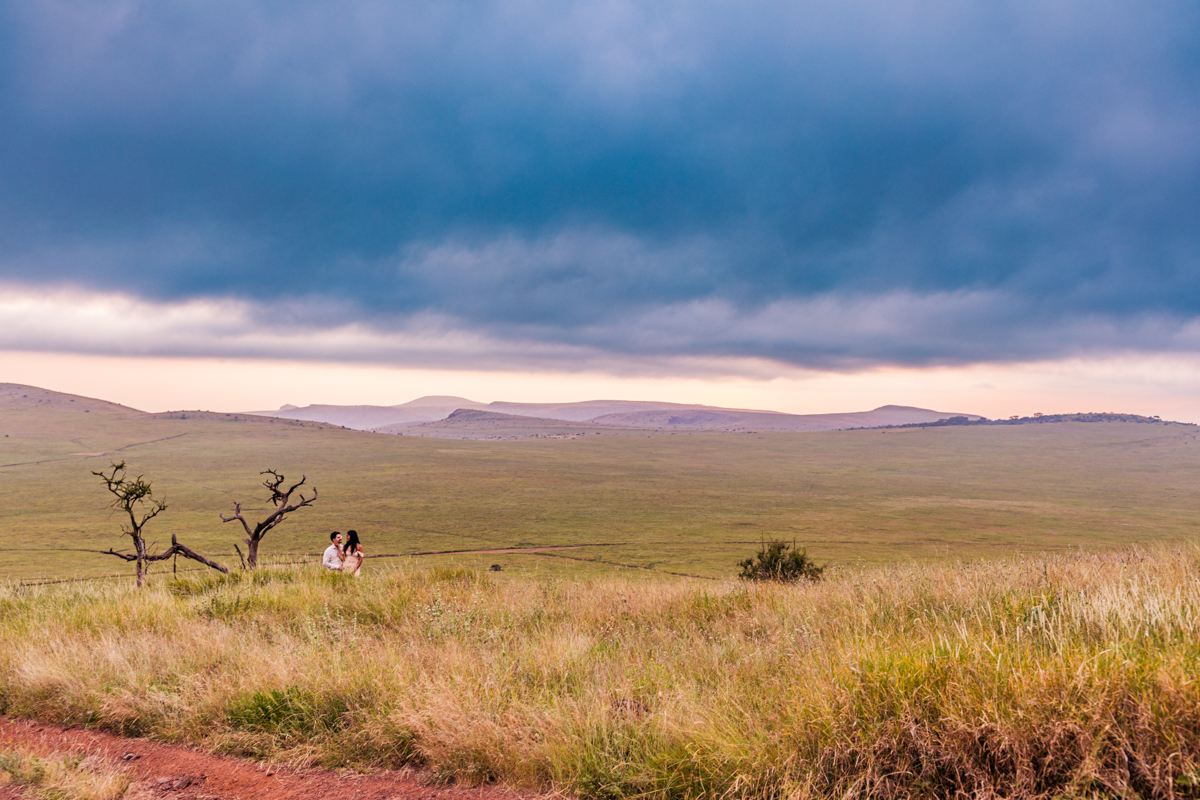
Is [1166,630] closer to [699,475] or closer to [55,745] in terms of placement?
[55,745]

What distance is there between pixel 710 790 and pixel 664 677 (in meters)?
1.42

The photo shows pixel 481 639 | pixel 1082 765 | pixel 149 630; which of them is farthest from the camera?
pixel 149 630

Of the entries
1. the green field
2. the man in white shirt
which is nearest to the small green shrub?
the man in white shirt

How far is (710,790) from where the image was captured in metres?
3.90

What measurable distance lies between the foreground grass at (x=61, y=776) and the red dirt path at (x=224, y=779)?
89 millimetres

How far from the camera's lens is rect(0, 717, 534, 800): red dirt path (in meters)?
4.30

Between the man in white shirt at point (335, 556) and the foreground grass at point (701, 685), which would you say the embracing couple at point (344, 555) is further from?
the foreground grass at point (701, 685)

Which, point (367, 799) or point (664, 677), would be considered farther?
point (664, 677)

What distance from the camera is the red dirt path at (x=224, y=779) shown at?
4.30m

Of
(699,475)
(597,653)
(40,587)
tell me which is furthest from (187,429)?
(597,653)

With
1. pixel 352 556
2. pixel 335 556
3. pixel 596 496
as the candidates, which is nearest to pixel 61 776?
pixel 352 556

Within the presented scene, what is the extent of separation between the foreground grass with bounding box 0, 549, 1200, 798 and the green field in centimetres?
3359

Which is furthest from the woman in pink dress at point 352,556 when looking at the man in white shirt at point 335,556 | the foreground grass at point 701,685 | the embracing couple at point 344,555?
the foreground grass at point 701,685

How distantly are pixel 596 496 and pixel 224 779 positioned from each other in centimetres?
10086
